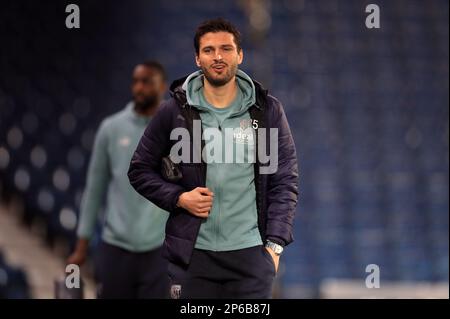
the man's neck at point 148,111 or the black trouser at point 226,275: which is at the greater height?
the man's neck at point 148,111

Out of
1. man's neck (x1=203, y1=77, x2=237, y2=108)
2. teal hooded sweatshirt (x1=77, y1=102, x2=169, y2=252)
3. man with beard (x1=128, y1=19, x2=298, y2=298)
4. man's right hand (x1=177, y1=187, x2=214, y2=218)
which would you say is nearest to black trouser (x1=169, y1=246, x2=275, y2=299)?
man with beard (x1=128, y1=19, x2=298, y2=298)

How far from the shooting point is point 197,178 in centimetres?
244

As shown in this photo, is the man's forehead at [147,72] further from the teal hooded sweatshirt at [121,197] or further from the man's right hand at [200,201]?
the man's right hand at [200,201]

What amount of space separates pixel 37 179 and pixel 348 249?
231cm

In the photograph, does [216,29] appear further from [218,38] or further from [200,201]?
[200,201]

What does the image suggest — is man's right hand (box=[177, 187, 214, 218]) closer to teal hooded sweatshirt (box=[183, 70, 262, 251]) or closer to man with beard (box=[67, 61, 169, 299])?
teal hooded sweatshirt (box=[183, 70, 262, 251])

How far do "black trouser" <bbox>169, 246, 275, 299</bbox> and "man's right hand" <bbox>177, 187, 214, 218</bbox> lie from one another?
12 cm

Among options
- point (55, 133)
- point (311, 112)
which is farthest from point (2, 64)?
point (311, 112)

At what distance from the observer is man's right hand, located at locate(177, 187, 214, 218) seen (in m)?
2.38

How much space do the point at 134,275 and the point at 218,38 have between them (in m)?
1.55

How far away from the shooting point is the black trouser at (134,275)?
3.67m

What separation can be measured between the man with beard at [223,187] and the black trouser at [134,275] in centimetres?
119

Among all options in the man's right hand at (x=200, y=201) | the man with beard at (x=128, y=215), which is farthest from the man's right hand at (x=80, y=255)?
the man's right hand at (x=200, y=201)
